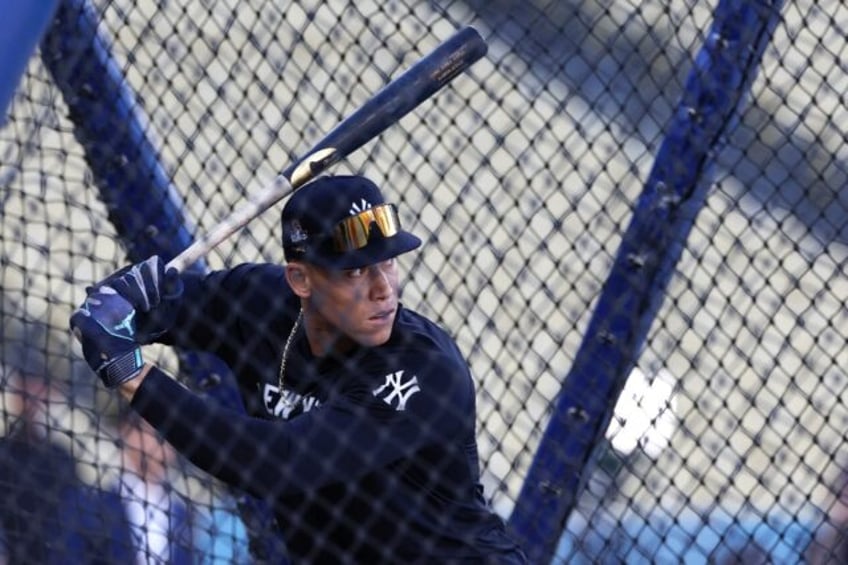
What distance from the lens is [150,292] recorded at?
346 cm

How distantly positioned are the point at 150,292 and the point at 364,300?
441 mm

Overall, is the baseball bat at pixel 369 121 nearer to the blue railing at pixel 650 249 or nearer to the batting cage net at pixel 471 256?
the batting cage net at pixel 471 256

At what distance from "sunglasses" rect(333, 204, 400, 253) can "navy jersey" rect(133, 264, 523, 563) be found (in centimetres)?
19

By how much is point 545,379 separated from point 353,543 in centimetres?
267

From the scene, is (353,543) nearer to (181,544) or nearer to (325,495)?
(325,495)

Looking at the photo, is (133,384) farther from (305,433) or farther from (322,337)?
(322,337)

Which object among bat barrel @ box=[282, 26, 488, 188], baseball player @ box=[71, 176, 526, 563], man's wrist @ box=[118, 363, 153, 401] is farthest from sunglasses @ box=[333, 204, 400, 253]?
man's wrist @ box=[118, 363, 153, 401]

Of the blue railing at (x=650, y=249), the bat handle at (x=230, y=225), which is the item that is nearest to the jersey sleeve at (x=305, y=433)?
the bat handle at (x=230, y=225)

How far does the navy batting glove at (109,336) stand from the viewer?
3.17m

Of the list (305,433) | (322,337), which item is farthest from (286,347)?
(305,433)

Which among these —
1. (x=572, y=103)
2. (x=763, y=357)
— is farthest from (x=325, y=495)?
(x=763, y=357)

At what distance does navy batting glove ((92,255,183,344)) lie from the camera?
343cm

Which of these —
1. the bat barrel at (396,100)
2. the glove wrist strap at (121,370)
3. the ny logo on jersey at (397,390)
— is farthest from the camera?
the bat barrel at (396,100)

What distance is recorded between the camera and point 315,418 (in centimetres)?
325
